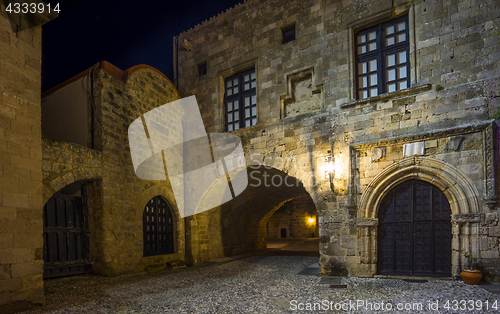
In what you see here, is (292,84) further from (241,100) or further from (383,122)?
(383,122)

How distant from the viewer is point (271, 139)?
779 cm

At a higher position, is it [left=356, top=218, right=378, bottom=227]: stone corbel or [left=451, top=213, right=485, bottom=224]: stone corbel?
[left=451, top=213, right=485, bottom=224]: stone corbel

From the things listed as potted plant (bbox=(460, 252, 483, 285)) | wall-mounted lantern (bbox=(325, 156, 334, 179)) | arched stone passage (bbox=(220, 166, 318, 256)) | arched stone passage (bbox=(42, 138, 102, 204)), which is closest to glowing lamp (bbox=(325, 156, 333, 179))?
wall-mounted lantern (bbox=(325, 156, 334, 179))

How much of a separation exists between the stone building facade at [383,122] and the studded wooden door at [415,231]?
19 millimetres

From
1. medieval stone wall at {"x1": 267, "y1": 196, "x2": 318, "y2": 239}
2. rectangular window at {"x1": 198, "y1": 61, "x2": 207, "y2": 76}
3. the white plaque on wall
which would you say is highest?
rectangular window at {"x1": 198, "y1": 61, "x2": 207, "y2": 76}

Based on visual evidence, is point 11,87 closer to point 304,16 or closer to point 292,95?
point 292,95

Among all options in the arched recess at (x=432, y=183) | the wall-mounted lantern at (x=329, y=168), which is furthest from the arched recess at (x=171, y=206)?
the arched recess at (x=432, y=183)

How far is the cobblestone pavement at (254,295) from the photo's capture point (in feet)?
13.8

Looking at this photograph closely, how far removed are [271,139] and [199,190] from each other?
2.66 metres

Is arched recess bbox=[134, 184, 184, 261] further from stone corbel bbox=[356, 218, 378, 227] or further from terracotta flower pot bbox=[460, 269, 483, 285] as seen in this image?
terracotta flower pot bbox=[460, 269, 483, 285]

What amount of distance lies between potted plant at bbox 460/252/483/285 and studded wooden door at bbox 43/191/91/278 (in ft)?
23.0

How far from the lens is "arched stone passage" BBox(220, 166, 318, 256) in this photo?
9766 millimetres

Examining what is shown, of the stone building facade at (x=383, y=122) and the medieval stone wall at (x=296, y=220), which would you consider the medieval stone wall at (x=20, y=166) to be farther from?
the medieval stone wall at (x=296, y=220)

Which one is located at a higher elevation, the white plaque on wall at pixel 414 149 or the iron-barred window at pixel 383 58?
the iron-barred window at pixel 383 58
